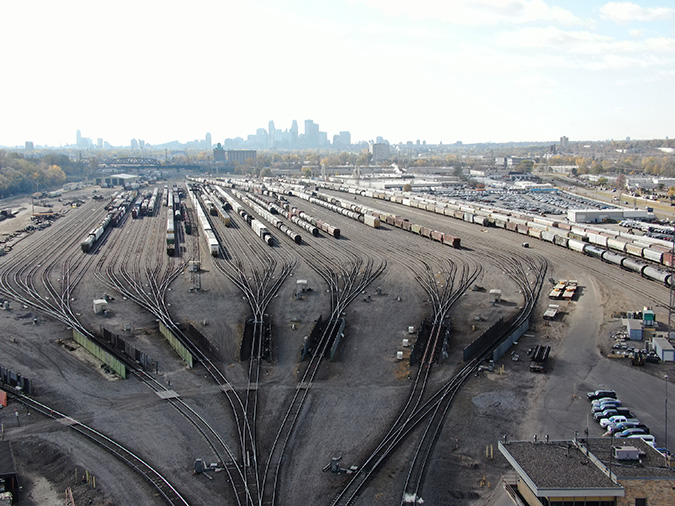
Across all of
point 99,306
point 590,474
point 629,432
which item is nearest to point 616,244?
point 629,432

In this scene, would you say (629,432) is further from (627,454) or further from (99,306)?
(99,306)

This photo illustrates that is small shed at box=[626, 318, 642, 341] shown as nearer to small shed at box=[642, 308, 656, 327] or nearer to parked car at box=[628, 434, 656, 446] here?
small shed at box=[642, 308, 656, 327]

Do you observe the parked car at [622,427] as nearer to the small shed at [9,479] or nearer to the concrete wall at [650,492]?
the concrete wall at [650,492]

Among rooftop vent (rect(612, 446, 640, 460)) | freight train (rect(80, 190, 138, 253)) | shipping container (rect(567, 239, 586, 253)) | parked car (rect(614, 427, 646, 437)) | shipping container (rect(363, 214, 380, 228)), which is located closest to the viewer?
rooftop vent (rect(612, 446, 640, 460))

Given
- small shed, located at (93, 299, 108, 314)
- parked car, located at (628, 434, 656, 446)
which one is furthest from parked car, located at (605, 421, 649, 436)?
small shed, located at (93, 299, 108, 314)

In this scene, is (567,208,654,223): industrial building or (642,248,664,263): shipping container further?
(567,208,654,223): industrial building

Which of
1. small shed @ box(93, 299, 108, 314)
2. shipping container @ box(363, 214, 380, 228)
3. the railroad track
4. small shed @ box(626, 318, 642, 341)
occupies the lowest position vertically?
the railroad track
